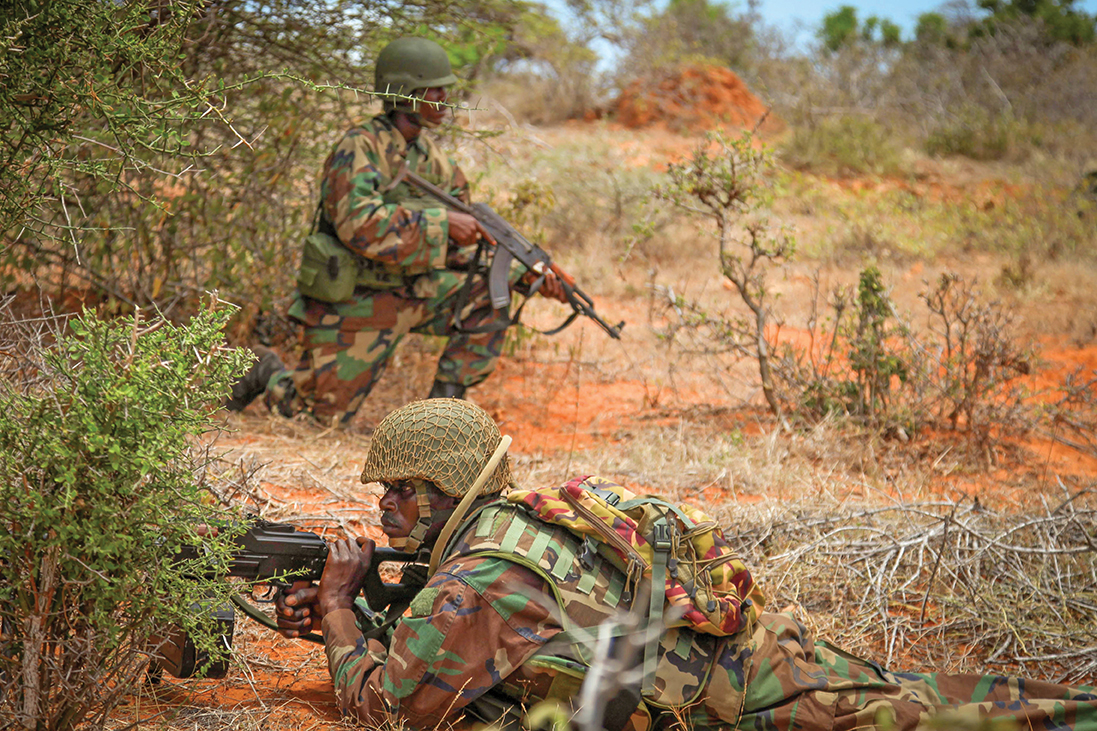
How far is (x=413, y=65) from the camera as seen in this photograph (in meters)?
4.86

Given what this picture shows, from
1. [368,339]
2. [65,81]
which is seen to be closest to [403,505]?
[65,81]

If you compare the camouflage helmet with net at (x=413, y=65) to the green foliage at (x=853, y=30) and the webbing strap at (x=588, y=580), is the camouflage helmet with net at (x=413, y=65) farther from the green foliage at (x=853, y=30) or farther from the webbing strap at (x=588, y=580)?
the green foliage at (x=853, y=30)

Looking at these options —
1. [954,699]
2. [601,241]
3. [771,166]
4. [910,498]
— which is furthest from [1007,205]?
[954,699]

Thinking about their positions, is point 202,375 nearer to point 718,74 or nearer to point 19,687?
point 19,687

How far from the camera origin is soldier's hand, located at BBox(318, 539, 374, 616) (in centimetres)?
258

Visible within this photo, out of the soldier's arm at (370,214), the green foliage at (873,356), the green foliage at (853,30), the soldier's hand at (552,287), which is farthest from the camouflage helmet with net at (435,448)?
the green foliage at (853,30)

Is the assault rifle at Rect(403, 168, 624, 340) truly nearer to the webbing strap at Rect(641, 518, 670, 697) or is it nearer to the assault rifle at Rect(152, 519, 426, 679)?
the assault rifle at Rect(152, 519, 426, 679)

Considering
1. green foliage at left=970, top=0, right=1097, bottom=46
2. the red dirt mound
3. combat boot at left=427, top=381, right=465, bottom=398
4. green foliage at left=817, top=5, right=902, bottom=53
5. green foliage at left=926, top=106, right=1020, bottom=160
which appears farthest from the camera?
green foliage at left=817, top=5, right=902, bottom=53

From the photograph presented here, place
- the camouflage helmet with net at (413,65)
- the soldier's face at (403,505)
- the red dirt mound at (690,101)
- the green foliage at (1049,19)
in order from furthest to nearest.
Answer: the green foliage at (1049,19), the red dirt mound at (690,101), the camouflage helmet with net at (413,65), the soldier's face at (403,505)

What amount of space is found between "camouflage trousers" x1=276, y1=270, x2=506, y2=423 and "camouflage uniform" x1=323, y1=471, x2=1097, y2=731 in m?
2.77

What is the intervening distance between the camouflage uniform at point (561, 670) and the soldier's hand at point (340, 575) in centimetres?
4

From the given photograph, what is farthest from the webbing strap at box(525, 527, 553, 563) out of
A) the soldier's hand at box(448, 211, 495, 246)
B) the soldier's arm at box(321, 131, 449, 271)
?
the soldier's hand at box(448, 211, 495, 246)

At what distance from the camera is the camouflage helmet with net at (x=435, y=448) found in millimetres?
2465

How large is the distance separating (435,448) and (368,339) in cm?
285
